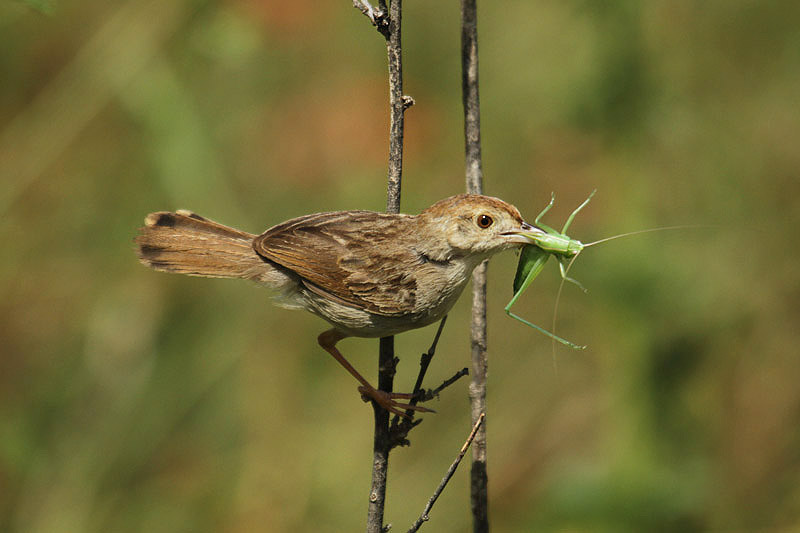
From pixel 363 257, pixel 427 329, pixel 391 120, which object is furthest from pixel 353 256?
pixel 427 329

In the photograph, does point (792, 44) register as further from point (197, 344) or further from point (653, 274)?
point (197, 344)

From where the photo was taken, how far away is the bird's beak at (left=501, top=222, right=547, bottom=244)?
11.2ft

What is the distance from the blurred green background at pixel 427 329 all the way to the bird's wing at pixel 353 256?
1.33 metres

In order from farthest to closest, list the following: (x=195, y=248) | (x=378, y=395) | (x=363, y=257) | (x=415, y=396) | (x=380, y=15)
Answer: (x=195, y=248)
(x=363, y=257)
(x=378, y=395)
(x=415, y=396)
(x=380, y=15)

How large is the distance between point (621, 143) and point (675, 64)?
0.98 metres

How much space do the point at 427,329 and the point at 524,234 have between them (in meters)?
2.78

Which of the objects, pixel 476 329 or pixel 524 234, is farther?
pixel 524 234

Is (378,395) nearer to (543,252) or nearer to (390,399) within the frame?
(390,399)

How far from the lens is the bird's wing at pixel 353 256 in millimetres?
3521

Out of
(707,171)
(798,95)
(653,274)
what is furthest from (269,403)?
(798,95)

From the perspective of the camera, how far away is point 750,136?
5.58m

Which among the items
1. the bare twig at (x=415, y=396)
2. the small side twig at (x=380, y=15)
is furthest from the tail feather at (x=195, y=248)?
the small side twig at (x=380, y=15)

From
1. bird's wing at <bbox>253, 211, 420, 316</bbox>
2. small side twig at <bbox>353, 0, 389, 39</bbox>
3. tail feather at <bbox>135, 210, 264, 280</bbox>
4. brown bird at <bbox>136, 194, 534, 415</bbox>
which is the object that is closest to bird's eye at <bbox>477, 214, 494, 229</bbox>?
brown bird at <bbox>136, 194, 534, 415</bbox>

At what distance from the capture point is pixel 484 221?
137 inches
